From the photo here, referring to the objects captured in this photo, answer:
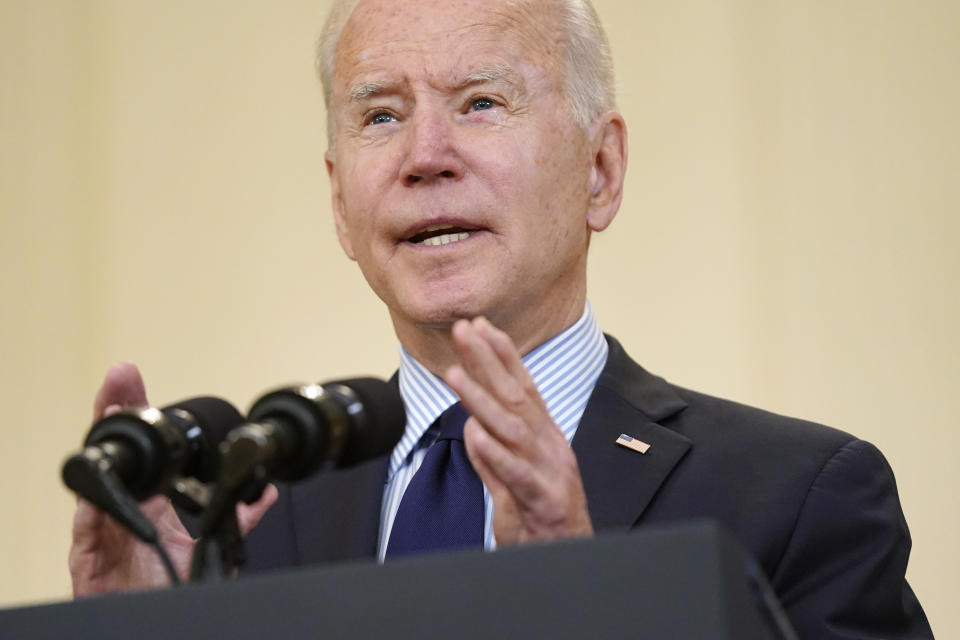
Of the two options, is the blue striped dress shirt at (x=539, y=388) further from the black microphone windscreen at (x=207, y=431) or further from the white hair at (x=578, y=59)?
the black microphone windscreen at (x=207, y=431)

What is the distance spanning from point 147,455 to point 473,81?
45.0 inches

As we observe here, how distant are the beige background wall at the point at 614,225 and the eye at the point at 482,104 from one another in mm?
1434

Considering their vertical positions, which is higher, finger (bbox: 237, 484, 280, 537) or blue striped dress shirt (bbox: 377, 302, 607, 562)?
blue striped dress shirt (bbox: 377, 302, 607, 562)

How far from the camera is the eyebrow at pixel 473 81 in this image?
92.2 inches

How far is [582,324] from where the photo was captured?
249 centimetres

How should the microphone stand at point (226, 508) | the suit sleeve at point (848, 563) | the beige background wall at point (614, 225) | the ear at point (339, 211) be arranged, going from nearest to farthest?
the microphone stand at point (226, 508)
the suit sleeve at point (848, 563)
the ear at point (339, 211)
the beige background wall at point (614, 225)

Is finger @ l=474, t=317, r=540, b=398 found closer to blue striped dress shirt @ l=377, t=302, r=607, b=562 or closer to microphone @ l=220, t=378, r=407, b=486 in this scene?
microphone @ l=220, t=378, r=407, b=486

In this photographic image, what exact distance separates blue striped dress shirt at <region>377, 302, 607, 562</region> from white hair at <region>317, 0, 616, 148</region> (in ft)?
1.26

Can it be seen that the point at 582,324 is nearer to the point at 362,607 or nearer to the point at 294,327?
the point at 362,607

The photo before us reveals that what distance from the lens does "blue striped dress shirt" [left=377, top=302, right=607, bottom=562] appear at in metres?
2.33

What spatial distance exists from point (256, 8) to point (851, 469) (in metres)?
2.67

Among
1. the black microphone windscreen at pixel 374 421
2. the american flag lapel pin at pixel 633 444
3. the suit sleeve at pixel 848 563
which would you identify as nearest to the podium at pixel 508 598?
the black microphone windscreen at pixel 374 421

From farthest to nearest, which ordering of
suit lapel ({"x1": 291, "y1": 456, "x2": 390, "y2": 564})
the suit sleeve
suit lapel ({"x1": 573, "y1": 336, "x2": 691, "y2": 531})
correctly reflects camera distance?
suit lapel ({"x1": 291, "y1": 456, "x2": 390, "y2": 564})
suit lapel ({"x1": 573, "y1": 336, "x2": 691, "y2": 531})
the suit sleeve

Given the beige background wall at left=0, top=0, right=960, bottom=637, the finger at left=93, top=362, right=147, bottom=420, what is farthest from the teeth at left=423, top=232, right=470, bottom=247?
the beige background wall at left=0, top=0, right=960, bottom=637
